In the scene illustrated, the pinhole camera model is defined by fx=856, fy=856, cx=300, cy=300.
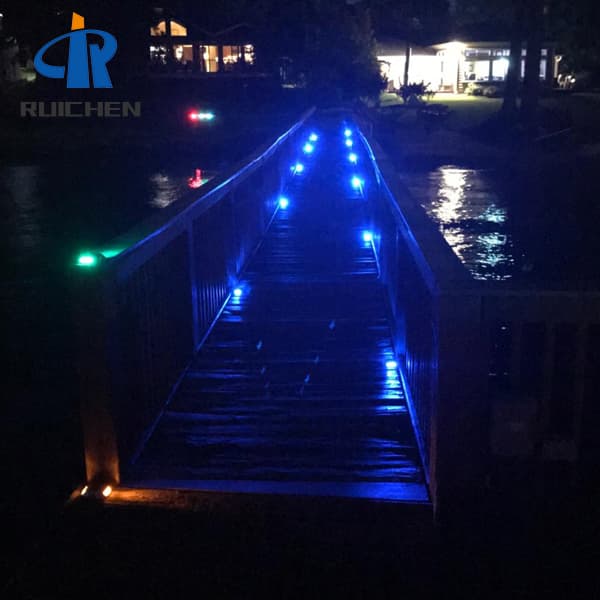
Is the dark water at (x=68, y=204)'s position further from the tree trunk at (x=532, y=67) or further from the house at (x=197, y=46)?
the house at (x=197, y=46)

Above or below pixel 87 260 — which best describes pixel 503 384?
below

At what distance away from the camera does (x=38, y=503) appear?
13.5 ft

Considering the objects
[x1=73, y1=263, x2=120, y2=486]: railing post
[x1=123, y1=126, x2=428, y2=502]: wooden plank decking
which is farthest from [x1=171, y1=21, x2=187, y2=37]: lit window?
[x1=73, y1=263, x2=120, y2=486]: railing post

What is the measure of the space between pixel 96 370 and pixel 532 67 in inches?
1210

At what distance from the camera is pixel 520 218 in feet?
53.1

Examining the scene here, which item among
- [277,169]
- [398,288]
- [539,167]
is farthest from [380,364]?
[539,167]

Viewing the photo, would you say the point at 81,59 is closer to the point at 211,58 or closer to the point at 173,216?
the point at 211,58

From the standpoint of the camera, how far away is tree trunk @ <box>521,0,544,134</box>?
31516 millimetres

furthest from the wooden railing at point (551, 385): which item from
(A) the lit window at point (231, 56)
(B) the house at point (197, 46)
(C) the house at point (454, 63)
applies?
(C) the house at point (454, 63)

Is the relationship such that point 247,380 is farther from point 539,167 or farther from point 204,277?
point 539,167

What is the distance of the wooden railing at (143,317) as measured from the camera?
3932 millimetres

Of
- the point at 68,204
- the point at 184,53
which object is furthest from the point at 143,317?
the point at 184,53

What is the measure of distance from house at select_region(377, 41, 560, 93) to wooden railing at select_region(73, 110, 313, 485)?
52248 mm

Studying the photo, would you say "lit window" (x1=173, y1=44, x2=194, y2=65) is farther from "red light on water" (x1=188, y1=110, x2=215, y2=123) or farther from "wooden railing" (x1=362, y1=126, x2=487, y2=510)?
"wooden railing" (x1=362, y1=126, x2=487, y2=510)
